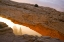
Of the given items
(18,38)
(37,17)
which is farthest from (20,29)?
(18,38)

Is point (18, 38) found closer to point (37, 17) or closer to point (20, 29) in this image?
point (20, 29)

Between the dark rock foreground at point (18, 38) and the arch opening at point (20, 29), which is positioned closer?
the dark rock foreground at point (18, 38)

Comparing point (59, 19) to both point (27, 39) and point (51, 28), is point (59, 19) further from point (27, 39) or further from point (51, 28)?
point (27, 39)

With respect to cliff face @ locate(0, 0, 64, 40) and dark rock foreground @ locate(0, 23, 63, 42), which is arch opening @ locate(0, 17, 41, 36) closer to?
cliff face @ locate(0, 0, 64, 40)

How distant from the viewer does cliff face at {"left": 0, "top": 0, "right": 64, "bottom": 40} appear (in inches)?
165

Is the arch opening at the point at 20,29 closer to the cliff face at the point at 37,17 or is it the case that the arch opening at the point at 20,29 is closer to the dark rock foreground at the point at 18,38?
the cliff face at the point at 37,17

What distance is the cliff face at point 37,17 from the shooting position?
13.7ft

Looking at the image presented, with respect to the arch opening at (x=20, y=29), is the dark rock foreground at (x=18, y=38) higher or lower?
higher

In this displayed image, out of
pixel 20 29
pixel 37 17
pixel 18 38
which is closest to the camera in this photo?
pixel 18 38

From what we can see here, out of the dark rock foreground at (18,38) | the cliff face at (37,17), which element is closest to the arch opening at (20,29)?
the cliff face at (37,17)

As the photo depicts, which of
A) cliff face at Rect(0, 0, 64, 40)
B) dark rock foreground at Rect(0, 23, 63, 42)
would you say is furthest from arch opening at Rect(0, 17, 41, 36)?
dark rock foreground at Rect(0, 23, 63, 42)

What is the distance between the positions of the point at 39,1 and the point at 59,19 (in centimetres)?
207

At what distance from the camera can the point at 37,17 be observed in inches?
183

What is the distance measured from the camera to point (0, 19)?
4.77m
